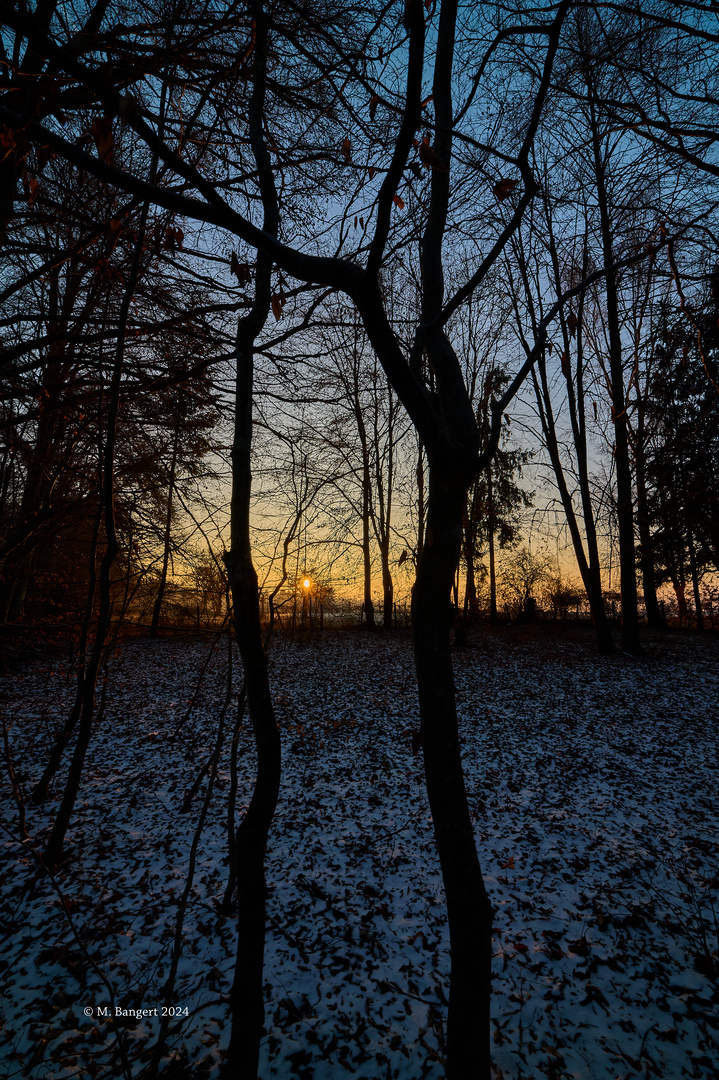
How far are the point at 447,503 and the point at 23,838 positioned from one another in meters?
4.32

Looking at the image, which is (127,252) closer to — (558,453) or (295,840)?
(295,840)

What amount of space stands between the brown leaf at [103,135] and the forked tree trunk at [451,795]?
1.48 metres

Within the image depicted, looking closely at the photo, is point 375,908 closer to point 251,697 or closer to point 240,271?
point 251,697

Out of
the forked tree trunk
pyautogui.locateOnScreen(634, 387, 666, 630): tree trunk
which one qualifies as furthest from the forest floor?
pyautogui.locateOnScreen(634, 387, 666, 630): tree trunk

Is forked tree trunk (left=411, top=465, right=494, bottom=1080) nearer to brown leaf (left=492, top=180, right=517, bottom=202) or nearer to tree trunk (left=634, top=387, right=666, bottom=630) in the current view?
brown leaf (left=492, top=180, right=517, bottom=202)

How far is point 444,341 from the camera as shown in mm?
1876

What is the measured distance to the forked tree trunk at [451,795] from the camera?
1534 millimetres

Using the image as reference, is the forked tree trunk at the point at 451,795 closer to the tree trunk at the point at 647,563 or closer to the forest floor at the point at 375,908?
the forest floor at the point at 375,908

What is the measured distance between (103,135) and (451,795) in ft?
8.19

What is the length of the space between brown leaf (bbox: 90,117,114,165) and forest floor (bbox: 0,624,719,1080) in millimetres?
2158

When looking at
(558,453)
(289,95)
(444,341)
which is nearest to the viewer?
(444,341)

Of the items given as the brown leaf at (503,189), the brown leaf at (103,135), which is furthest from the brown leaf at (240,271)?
the brown leaf at (503,189)

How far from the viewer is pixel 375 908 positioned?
3.06 m

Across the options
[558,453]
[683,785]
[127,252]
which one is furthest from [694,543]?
[127,252]
